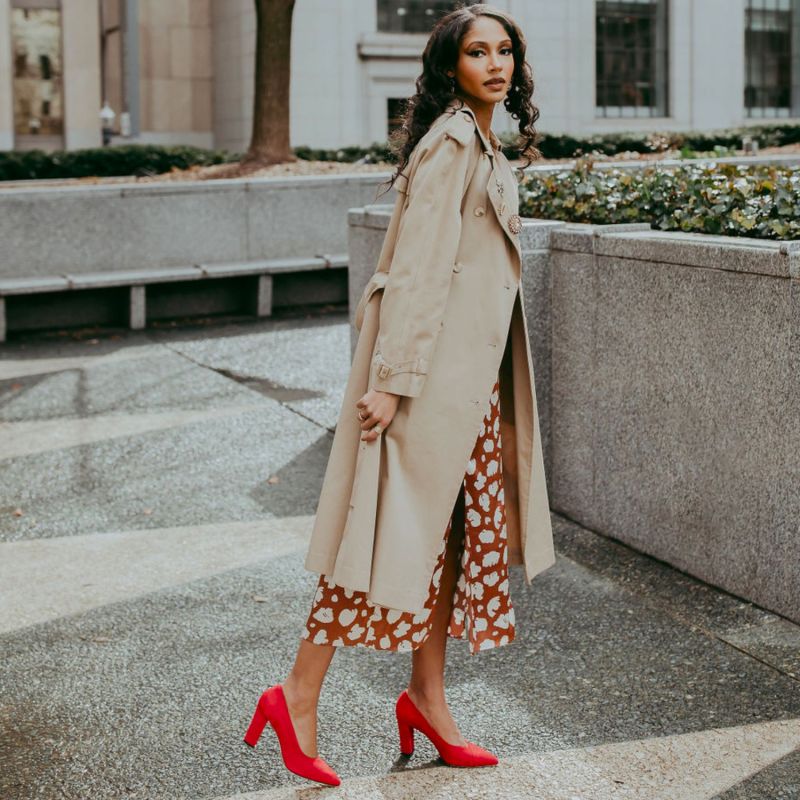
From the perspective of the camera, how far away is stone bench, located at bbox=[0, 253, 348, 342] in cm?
1169

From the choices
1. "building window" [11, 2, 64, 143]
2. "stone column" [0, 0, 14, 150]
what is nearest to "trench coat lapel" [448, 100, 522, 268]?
"stone column" [0, 0, 14, 150]

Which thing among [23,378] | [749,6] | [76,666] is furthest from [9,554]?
[749,6]

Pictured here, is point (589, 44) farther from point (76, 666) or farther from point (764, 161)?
point (76, 666)

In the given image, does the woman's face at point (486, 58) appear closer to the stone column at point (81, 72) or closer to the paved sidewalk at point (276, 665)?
the paved sidewalk at point (276, 665)

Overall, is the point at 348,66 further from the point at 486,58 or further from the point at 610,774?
the point at 610,774

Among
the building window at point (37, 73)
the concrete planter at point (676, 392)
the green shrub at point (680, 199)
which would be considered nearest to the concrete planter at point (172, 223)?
the green shrub at point (680, 199)

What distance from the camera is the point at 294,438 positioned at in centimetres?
A: 793

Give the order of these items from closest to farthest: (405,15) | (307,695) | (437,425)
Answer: (437,425), (307,695), (405,15)

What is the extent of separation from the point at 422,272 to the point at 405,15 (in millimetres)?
23367

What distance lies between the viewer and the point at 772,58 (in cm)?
2944

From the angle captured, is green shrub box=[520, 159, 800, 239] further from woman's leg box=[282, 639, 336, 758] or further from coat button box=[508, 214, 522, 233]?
woman's leg box=[282, 639, 336, 758]

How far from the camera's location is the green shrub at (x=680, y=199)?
17.7 ft

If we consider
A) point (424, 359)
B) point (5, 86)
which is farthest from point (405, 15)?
point (424, 359)

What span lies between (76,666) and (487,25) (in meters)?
2.57
